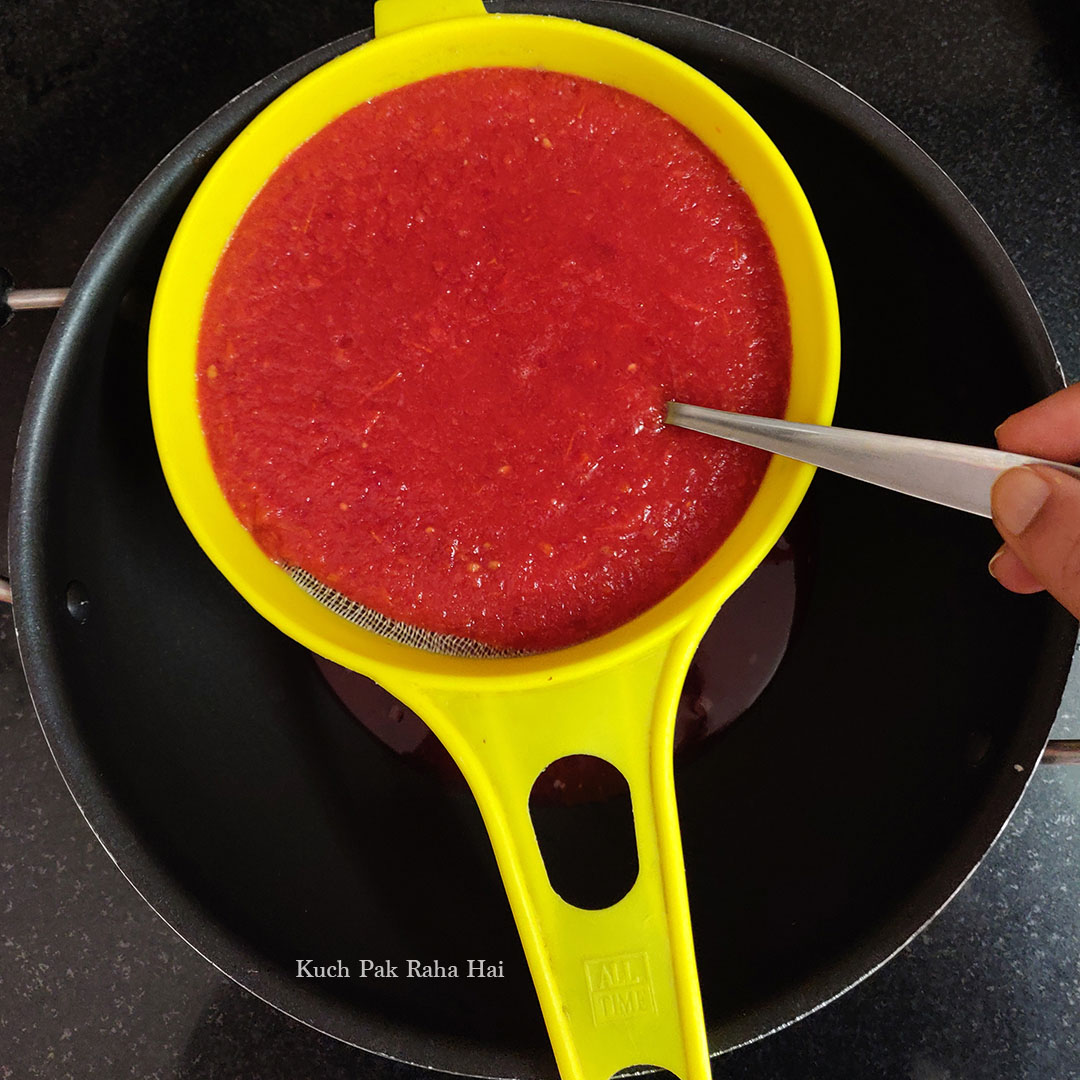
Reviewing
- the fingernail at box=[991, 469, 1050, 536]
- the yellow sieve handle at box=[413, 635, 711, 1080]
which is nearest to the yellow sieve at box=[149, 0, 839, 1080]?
the yellow sieve handle at box=[413, 635, 711, 1080]

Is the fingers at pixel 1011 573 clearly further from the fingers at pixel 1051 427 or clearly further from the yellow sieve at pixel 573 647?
the yellow sieve at pixel 573 647

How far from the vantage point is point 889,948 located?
97 centimetres

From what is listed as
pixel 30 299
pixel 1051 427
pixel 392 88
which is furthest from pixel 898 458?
pixel 30 299

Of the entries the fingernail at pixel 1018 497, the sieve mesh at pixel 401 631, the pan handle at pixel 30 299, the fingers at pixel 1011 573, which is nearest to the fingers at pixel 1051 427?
the fingers at pixel 1011 573

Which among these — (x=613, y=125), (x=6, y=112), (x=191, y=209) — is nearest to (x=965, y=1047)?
(x=613, y=125)

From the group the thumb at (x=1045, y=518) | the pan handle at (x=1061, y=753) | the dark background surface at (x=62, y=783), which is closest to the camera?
the thumb at (x=1045, y=518)

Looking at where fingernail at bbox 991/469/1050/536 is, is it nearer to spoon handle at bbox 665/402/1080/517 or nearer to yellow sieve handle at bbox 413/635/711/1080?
spoon handle at bbox 665/402/1080/517

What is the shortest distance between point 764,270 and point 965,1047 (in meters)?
1.08

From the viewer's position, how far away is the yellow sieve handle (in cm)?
87

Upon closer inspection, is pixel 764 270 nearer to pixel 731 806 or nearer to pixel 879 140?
pixel 879 140

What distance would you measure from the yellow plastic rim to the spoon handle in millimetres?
61

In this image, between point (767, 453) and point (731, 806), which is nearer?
point (767, 453)

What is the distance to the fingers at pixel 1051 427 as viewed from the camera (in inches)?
35.1

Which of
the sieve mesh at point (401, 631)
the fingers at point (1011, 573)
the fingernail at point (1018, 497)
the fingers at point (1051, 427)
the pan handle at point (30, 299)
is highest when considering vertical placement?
the fingernail at point (1018, 497)
